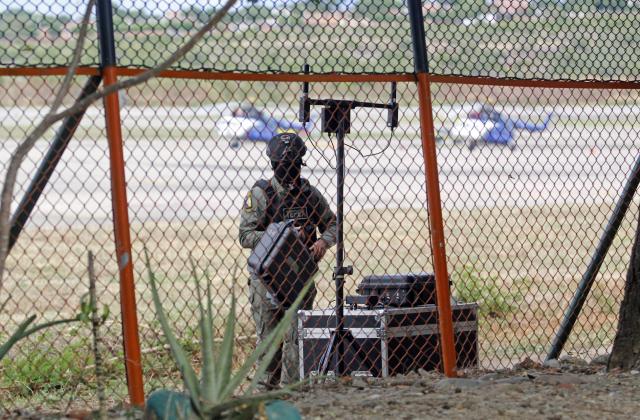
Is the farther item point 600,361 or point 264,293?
point 264,293

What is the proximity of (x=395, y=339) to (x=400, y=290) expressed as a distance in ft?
1.10

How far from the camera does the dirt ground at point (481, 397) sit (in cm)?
469

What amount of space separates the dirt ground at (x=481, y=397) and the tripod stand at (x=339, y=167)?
752mm

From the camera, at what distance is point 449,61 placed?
5.89 m

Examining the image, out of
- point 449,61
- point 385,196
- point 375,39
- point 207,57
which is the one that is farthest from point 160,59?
point 385,196

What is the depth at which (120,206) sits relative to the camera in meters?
4.78

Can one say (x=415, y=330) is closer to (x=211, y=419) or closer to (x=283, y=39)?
(x=283, y=39)

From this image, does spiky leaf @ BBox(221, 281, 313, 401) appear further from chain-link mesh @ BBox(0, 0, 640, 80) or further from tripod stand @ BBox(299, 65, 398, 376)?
tripod stand @ BBox(299, 65, 398, 376)

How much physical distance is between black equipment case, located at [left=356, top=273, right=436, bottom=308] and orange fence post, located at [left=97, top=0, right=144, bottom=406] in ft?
7.48

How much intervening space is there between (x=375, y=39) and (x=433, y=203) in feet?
3.25

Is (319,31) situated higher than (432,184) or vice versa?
(319,31)

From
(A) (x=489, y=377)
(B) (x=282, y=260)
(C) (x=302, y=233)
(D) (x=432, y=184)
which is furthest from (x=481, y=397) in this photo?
(C) (x=302, y=233)

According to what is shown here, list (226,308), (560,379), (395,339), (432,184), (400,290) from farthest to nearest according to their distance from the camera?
(226,308), (400,290), (395,339), (560,379), (432,184)

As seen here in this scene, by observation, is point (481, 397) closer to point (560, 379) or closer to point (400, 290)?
point (560, 379)
